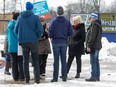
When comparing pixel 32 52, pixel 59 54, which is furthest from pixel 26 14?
pixel 59 54

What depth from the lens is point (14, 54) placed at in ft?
36.4

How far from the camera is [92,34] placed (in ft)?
35.6

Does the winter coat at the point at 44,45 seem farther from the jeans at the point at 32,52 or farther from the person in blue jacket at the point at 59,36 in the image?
the jeans at the point at 32,52

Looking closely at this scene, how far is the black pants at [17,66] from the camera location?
36.1 ft

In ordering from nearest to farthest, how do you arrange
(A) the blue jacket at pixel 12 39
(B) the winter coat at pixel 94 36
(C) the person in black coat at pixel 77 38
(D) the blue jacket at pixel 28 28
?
(D) the blue jacket at pixel 28 28 → (B) the winter coat at pixel 94 36 → (A) the blue jacket at pixel 12 39 → (C) the person in black coat at pixel 77 38

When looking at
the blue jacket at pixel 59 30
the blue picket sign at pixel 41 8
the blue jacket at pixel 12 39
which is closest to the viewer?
the blue jacket at pixel 59 30

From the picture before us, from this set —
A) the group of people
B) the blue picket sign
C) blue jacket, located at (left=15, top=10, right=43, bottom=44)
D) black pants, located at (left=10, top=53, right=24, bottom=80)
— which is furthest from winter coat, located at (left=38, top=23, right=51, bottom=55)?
the blue picket sign

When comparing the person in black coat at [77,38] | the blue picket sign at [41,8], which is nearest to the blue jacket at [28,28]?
the person in black coat at [77,38]

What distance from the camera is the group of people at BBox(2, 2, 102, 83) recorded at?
10.2 metres

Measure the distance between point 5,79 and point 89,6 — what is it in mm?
68863

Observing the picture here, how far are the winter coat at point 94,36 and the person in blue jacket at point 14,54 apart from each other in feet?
5.87

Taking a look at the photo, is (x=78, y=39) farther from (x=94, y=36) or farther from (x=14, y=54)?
(x=14, y=54)

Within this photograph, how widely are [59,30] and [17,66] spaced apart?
5.08 ft

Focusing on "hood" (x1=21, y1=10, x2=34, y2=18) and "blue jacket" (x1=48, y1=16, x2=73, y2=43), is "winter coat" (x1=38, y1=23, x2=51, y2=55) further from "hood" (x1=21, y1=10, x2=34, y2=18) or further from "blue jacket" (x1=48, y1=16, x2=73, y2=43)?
"hood" (x1=21, y1=10, x2=34, y2=18)
